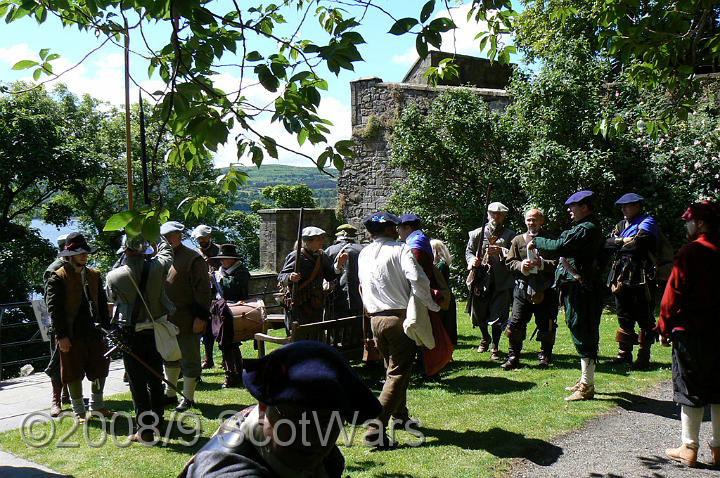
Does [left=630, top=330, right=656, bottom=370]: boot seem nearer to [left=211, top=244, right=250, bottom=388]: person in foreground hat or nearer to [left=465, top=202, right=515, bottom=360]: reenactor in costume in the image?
[left=465, top=202, right=515, bottom=360]: reenactor in costume

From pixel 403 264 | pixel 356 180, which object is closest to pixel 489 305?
pixel 403 264

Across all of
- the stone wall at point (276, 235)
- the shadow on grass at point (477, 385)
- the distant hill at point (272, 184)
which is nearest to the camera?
the distant hill at point (272, 184)

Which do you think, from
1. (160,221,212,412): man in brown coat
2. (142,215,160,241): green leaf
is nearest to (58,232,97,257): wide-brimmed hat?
(160,221,212,412): man in brown coat

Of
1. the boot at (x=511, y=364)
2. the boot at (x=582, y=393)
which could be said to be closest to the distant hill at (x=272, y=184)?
the boot at (x=511, y=364)

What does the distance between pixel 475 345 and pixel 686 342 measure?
14.7 ft

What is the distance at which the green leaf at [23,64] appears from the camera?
336cm

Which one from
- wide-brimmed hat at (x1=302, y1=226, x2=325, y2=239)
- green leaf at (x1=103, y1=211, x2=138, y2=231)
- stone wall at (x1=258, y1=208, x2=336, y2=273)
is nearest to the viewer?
Answer: green leaf at (x1=103, y1=211, x2=138, y2=231)

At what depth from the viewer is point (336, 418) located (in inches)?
71.9

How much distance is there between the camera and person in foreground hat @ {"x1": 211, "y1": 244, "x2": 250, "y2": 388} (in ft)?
23.5

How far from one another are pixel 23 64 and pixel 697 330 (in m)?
5.03

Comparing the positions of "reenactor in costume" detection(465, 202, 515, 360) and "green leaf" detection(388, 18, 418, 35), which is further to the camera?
"reenactor in costume" detection(465, 202, 515, 360)

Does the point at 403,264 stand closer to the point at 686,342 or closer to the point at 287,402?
the point at 686,342

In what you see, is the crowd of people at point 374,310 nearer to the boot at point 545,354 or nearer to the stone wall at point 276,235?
the boot at point 545,354

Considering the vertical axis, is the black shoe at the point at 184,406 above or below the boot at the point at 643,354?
below
